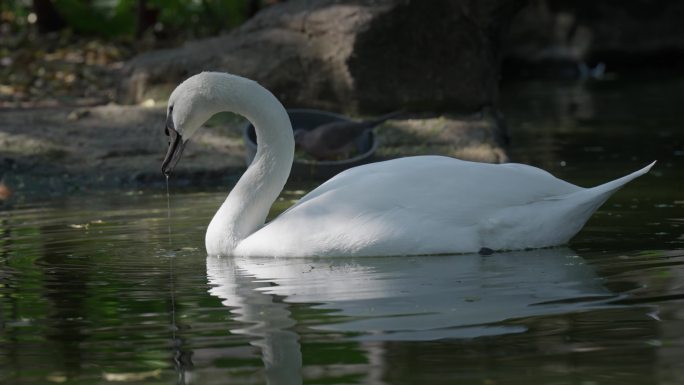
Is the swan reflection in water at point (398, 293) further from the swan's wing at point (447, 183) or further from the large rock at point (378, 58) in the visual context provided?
the large rock at point (378, 58)

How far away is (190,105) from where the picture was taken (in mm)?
6262

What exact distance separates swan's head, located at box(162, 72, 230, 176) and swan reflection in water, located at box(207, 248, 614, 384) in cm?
61

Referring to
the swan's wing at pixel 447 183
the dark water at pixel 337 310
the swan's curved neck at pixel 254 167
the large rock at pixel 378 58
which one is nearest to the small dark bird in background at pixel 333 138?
the dark water at pixel 337 310

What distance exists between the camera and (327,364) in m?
3.94

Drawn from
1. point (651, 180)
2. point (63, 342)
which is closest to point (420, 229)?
point (63, 342)

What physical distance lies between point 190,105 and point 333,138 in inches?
130

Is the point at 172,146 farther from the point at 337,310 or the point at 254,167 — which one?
the point at 337,310

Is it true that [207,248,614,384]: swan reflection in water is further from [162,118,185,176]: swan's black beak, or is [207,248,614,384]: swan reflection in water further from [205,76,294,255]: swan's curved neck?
[162,118,185,176]: swan's black beak

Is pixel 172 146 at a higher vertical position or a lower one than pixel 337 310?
higher

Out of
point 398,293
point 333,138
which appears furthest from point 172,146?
point 333,138

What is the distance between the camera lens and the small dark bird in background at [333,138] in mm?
9492

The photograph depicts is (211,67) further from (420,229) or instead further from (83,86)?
(420,229)

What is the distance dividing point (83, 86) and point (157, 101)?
10.2 feet

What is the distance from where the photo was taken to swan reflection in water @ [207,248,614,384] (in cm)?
430
